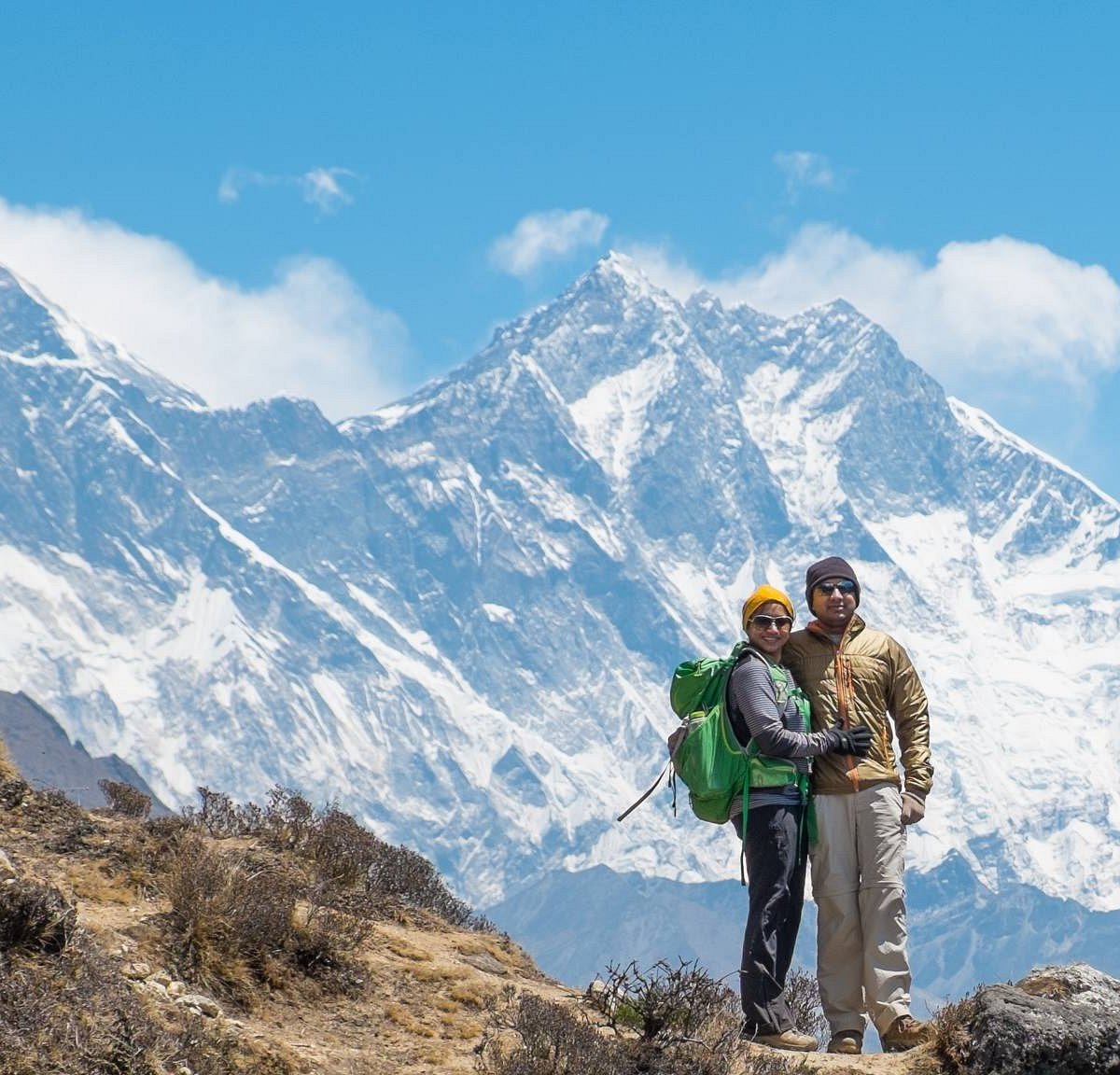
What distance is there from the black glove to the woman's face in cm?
56

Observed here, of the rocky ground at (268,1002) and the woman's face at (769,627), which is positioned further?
A: the woman's face at (769,627)

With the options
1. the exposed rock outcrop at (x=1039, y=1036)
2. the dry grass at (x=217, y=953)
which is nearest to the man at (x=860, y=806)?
the exposed rock outcrop at (x=1039, y=1036)

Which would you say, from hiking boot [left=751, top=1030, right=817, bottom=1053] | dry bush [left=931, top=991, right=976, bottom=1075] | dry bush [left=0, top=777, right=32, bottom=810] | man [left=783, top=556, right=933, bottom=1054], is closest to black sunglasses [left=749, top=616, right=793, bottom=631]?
man [left=783, top=556, right=933, bottom=1054]

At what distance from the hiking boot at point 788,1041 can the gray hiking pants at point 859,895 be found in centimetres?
64

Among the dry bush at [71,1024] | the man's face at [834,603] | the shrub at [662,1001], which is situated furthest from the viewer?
the man's face at [834,603]

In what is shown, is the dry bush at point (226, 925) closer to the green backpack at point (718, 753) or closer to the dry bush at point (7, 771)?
the green backpack at point (718, 753)

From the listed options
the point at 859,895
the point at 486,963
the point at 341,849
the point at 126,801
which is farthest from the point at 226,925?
the point at 126,801

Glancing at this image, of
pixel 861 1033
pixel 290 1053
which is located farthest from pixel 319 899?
pixel 861 1033

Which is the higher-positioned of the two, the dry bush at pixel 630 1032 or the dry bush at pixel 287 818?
the dry bush at pixel 287 818

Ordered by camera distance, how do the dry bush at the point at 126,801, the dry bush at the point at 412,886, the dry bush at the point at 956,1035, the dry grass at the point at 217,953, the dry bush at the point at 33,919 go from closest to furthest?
1. the dry grass at the point at 217,953
2. the dry bush at the point at 33,919
3. the dry bush at the point at 956,1035
4. the dry bush at the point at 412,886
5. the dry bush at the point at 126,801

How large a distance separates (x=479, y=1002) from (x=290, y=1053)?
5.33 feet

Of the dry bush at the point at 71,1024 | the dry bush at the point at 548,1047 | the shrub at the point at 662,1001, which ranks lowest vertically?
the dry bush at the point at 71,1024

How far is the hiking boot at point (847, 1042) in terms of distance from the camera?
9.90 metres

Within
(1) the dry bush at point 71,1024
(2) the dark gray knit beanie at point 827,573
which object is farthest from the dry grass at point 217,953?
(2) the dark gray knit beanie at point 827,573
